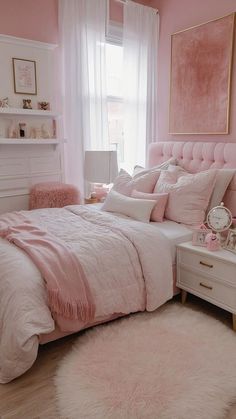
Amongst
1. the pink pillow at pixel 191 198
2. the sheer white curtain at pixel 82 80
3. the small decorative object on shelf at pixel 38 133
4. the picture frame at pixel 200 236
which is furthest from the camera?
the small decorative object on shelf at pixel 38 133

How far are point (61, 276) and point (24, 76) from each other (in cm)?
267

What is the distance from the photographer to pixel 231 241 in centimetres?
227

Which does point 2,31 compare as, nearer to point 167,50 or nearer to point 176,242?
point 167,50

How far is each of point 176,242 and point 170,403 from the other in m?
1.14

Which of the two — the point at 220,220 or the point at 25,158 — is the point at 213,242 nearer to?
the point at 220,220

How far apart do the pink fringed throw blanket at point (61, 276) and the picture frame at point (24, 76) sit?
2160mm

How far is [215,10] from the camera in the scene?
3.35 meters

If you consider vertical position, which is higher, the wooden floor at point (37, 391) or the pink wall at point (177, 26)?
the pink wall at point (177, 26)

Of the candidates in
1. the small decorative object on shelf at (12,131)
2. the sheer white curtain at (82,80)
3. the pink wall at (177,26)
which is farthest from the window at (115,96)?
the small decorative object on shelf at (12,131)

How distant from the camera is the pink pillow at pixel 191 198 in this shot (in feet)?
8.76

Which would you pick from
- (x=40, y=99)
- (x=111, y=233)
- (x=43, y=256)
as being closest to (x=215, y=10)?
(x=40, y=99)

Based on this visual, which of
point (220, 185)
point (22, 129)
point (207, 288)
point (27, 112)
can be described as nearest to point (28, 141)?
point (22, 129)

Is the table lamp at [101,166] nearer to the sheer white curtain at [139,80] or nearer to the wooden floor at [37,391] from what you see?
the sheer white curtain at [139,80]

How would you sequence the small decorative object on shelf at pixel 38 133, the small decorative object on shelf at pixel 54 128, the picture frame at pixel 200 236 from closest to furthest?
the picture frame at pixel 200 236 < the small decorative object on shelf at pixel 38 133 < the small decorative object on shelf at pixel 54 128
